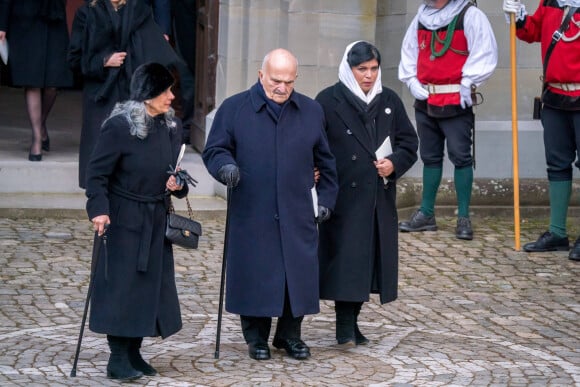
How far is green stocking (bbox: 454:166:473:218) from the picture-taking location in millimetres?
11367

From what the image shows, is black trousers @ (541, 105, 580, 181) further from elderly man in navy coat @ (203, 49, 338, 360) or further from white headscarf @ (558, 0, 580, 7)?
elderly man in navy coat @ (203, 49, 338, 360)

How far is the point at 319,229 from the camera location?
845 cm

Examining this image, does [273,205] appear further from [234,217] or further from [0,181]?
[0,181]

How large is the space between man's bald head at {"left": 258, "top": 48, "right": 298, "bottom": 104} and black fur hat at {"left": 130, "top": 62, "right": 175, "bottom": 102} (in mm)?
582

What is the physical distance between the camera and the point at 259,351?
26.2 ft

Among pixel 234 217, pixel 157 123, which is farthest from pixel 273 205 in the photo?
pixel 157 123

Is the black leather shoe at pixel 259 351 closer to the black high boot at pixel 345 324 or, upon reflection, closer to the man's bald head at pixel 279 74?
the black high boot at pixel 345 324

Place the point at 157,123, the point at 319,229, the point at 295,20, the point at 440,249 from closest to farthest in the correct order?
1. the point at 157,123
2. the point at 319,229
3. the point at 440,249
4. the point at 295,20

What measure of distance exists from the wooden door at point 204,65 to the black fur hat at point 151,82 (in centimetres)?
495

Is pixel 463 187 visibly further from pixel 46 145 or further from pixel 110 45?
pixel 46 145

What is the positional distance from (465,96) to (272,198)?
360cm

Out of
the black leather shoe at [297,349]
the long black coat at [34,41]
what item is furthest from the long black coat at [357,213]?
the long black coat at [34,41]

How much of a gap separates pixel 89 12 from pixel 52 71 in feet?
3.69

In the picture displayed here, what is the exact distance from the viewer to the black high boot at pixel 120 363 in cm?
752
